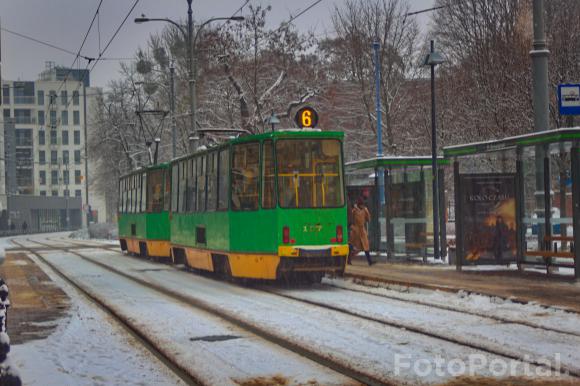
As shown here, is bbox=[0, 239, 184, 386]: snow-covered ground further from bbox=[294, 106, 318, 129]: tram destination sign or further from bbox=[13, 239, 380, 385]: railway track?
bbox=[294, 106, 318, 129]: tram destination sign

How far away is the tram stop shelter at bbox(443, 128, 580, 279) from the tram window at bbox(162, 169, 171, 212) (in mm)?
9577

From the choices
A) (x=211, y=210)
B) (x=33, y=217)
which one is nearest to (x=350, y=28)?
(x=211, y=210)

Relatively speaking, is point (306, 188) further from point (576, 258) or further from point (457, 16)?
point (457, 16)

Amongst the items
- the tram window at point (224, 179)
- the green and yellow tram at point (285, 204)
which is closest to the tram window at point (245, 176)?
the green and yellow tram at point (285, 204)

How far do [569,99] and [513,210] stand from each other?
9.29ft

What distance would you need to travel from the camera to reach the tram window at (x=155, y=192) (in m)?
29.2

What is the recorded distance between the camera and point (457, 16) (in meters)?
40.4

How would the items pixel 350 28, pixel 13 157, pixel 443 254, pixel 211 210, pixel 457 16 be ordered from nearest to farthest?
pixel 211 210 < pixel 443 254 < pixel 457 16 < pixel 350 28 < pixel 13 157

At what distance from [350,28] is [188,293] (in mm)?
29200

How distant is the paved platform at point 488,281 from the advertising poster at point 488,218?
1.27 feet

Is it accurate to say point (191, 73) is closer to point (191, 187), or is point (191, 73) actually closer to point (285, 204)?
point (191, 187)

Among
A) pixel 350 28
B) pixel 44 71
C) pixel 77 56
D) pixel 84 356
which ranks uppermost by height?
pixel 44 71

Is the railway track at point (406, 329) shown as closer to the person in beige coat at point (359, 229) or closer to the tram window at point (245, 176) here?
the tram window at point (245, 176)

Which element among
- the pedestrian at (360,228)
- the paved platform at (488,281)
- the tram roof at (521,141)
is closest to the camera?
the paved platform at (488,281)
